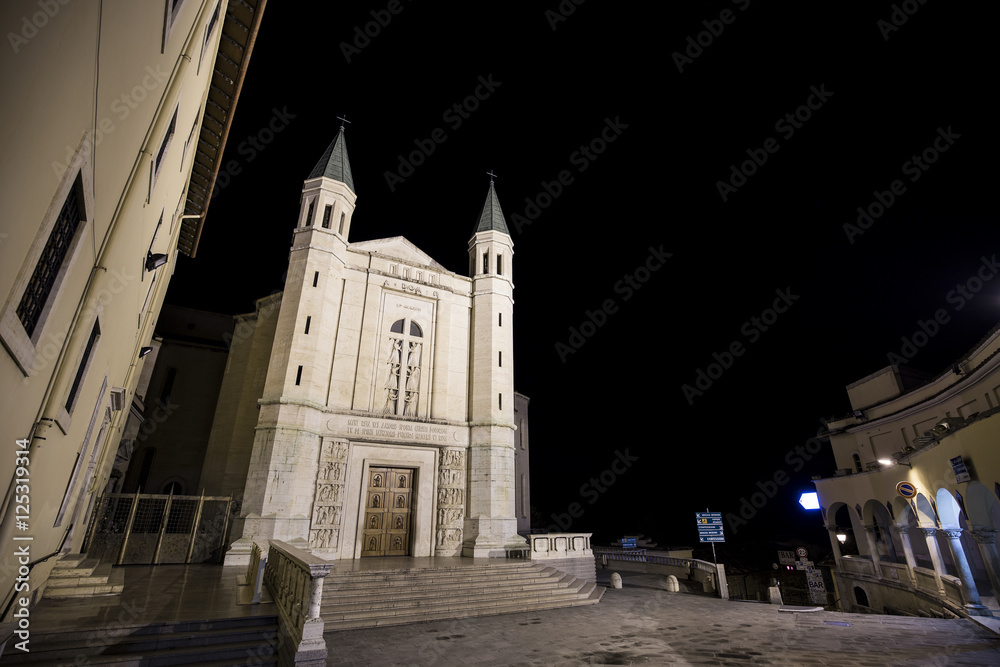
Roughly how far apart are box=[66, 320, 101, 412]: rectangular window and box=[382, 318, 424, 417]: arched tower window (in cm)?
1212

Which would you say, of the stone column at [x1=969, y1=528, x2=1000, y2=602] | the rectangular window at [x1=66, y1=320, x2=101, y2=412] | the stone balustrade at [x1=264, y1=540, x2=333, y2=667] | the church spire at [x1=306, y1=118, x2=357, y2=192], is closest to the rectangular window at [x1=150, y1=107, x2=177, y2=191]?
the rectangular window at [x1=66, y1=320, x2=101, y2=412]

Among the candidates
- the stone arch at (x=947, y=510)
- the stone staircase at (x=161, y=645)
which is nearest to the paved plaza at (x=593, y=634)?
the stone staircase at (x=161, y=645)

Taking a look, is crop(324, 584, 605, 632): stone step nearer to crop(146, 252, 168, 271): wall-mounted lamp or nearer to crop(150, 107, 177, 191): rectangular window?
crop(146, 252, 168, 271): wall-mounted lamp

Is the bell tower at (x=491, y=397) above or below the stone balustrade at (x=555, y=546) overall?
above

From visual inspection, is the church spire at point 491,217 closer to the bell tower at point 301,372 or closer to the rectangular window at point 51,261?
the bell tower at point 301,372

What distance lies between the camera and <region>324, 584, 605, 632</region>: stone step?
33.3ft

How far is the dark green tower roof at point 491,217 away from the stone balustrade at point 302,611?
1790 cm

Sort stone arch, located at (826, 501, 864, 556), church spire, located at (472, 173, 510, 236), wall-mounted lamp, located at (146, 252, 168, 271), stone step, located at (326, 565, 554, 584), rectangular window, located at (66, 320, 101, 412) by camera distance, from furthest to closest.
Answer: stone arch, located at (826, 501, 864, 556) < church spire, located at (472, 173, 510, 236) < stone step, located at (326, 565, 554, 584) < wall-mounted lamp, located at (146, 252, 168, 271) < rectangular window, located at (66, 320, 101, 412)

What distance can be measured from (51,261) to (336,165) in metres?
18.4

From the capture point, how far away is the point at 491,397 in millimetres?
19625

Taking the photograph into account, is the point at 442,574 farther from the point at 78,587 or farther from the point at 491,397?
the point at 78,587

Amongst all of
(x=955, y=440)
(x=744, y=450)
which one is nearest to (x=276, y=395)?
(x=955, y=440)

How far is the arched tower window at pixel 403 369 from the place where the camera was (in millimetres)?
18828

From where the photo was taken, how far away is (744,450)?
63.1m
